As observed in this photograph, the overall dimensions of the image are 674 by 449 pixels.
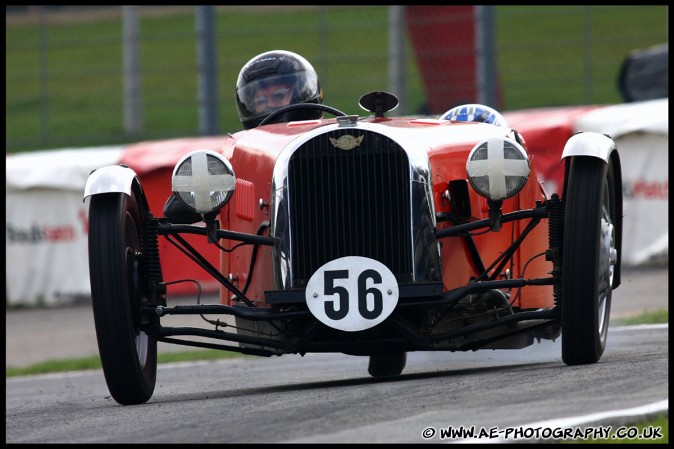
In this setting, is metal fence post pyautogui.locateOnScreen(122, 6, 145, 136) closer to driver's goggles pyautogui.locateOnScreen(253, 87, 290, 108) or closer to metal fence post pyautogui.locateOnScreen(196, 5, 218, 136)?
metal fence post pyautogui.locateOnScreen(196, 5, 218, 136)

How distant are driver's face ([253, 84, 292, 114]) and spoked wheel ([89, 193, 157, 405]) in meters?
1.81

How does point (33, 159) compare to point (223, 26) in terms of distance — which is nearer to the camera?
point (33, 159)

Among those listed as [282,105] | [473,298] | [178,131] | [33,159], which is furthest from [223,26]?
[473,298]

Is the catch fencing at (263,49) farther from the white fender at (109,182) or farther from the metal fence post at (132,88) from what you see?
the white fender at (109,182)

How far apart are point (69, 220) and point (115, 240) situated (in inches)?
360

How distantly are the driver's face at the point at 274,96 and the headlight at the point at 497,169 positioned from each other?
2.15 metres

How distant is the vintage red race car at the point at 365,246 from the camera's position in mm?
6410

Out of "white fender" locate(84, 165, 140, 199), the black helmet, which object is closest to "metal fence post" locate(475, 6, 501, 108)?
the black helmet

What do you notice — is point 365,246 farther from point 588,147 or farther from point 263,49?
point 263,49

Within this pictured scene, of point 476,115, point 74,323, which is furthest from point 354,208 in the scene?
point 74,323

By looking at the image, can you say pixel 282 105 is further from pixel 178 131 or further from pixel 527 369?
pixel 178 131

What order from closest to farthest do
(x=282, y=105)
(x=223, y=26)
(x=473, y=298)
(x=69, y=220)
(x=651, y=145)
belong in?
(x=473, y=298) → (x=282, y=105) → (x=651, y=145) → (x=69, y=220) → (x=223, y=26)

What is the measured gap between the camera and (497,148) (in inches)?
255

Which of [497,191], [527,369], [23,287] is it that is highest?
[497,191]
